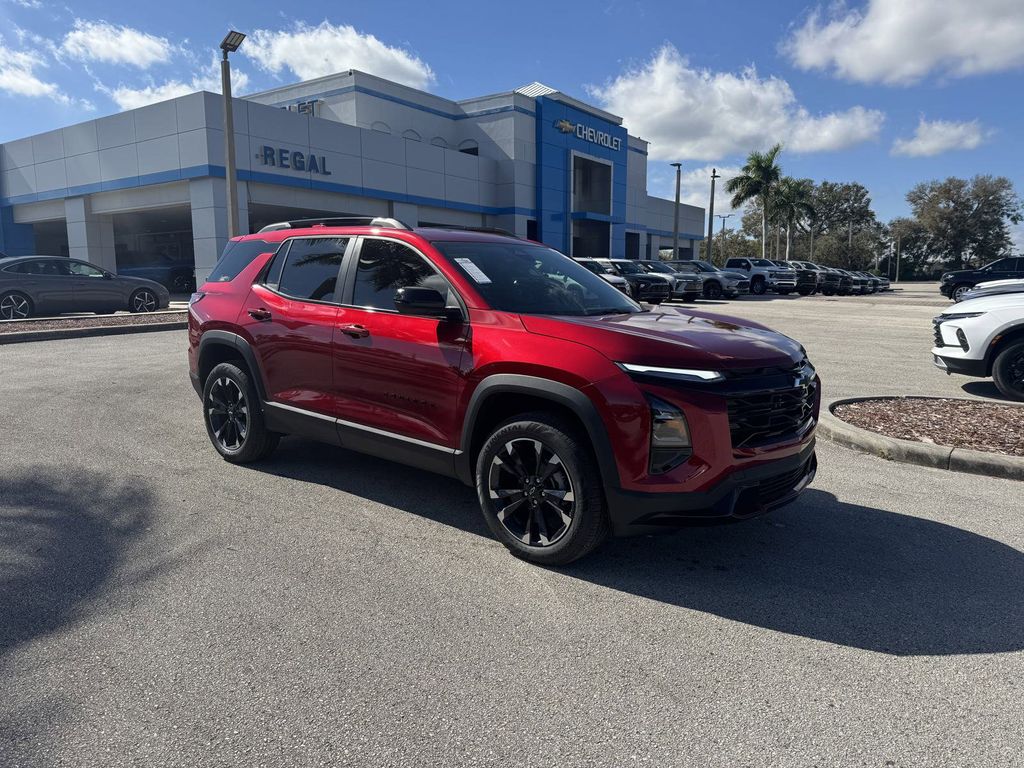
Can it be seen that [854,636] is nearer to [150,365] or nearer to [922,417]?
[922,417]

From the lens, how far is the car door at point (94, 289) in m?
17.3

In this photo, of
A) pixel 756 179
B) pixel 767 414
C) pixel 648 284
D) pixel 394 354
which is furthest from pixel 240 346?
pixel 756 179

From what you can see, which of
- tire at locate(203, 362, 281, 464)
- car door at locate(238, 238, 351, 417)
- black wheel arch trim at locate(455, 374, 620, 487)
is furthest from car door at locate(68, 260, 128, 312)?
black wheel arch trim at locate(455, 374, 620, 487)

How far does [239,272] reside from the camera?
5695 mm

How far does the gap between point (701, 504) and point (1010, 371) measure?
21.0ft

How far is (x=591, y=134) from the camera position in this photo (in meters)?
Answer: 42.2

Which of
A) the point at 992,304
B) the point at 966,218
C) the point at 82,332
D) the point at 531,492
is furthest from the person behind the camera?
the point at 966,218

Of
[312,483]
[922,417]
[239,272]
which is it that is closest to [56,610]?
[312,483]

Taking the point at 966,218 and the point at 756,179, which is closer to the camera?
the point at 756,179

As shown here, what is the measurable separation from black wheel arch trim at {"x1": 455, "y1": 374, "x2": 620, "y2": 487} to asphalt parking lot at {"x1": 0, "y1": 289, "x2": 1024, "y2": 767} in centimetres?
56

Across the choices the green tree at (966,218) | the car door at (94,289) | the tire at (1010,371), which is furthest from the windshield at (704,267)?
the green tree at (966,218)

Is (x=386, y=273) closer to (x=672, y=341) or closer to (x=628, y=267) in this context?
(x=672, y=341)

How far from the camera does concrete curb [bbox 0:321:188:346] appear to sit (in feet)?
42.0

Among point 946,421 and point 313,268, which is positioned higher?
point 313,268
